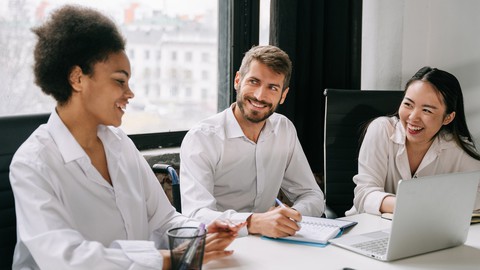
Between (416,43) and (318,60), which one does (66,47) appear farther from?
(416,43)

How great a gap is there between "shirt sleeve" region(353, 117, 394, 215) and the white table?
0.64 metres

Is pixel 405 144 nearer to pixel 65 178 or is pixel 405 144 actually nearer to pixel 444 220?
pixel 444 220

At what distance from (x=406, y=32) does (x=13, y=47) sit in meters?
2.13

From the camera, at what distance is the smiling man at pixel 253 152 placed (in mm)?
2096

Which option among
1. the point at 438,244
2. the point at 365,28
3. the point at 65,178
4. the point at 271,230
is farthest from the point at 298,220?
the point at 365,28

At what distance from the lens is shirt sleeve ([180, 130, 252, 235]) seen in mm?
1909

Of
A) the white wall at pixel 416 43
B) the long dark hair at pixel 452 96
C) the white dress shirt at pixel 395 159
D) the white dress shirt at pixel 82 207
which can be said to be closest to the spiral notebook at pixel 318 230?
the white dress shirt at pixel 82 207

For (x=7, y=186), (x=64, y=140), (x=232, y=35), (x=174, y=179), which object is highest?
(x=232, y=35)

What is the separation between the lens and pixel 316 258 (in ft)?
4.68

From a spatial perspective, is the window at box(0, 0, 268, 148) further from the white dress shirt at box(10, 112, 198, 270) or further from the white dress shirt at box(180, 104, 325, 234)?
the white dress shirt at box(10, 112, 198, 270)

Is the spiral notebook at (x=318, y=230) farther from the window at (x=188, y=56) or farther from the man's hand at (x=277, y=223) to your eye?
the window at (x=188, y=56)

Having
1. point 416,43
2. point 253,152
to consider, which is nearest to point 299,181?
point 253,152

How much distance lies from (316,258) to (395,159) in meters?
1.04

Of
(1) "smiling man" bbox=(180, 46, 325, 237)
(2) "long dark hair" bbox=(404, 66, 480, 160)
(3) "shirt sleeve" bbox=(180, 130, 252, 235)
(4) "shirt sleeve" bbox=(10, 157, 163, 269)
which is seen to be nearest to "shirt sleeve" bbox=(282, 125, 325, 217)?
(1) "smiling man" bbox=(180, 46, 325, 237)
